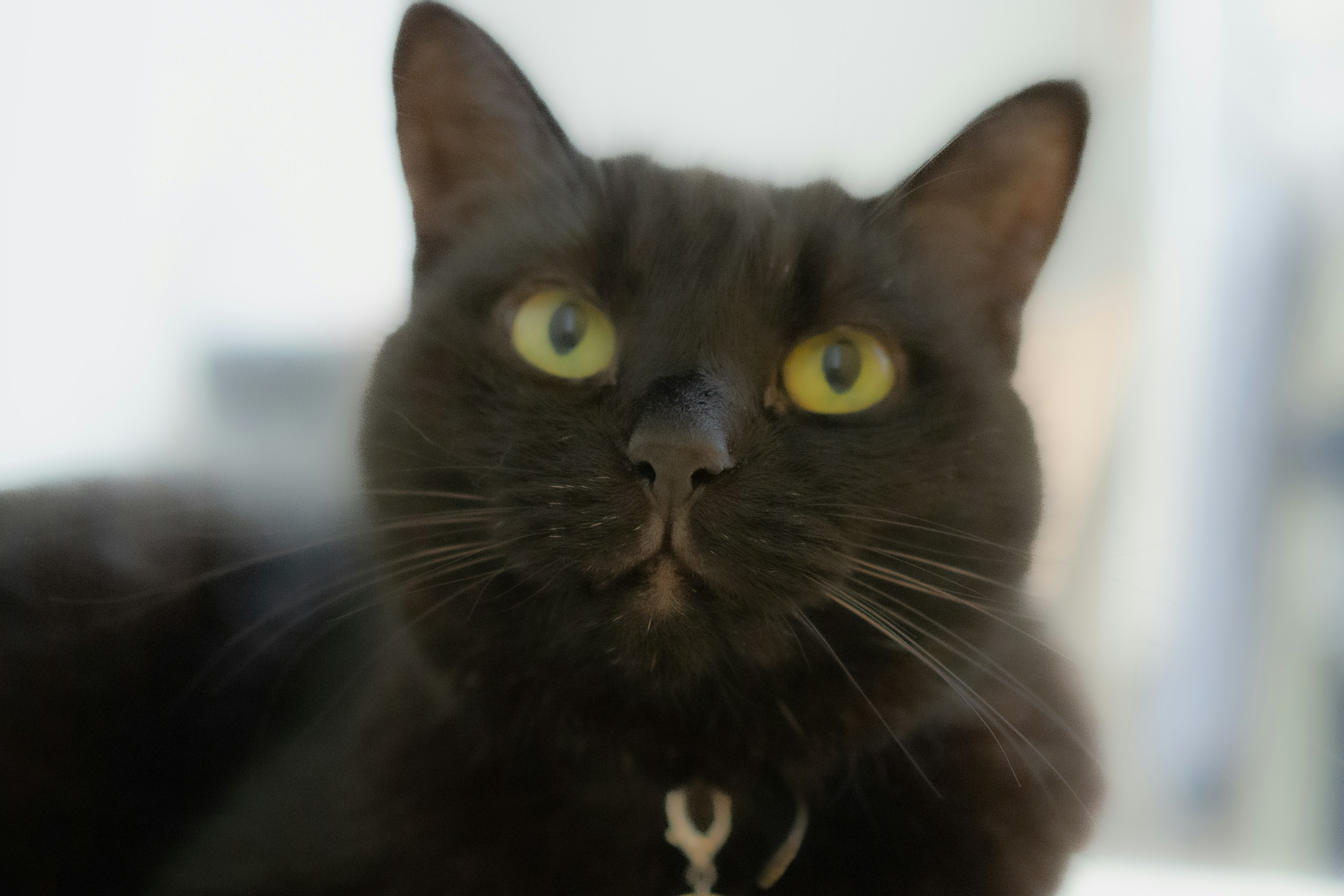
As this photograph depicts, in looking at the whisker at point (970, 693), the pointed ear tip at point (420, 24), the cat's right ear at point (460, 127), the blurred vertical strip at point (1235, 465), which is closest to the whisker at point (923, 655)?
the whisker at point (970, 693)

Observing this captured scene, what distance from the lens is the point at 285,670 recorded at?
30.9 inches

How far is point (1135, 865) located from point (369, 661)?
26.3 inches

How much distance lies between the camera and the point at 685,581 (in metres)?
0.60

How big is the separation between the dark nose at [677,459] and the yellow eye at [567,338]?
0.12m

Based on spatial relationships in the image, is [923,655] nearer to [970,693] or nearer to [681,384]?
[970,693]

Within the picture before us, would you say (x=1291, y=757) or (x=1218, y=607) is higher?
(x=1218, y=607)

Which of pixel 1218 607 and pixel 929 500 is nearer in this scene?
pixel 929 500

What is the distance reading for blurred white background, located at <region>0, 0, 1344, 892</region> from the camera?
0.75 metres

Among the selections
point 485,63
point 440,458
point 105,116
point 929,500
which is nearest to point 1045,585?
point 929,500

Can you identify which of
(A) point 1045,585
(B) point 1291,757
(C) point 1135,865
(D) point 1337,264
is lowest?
(C) point 1135,865

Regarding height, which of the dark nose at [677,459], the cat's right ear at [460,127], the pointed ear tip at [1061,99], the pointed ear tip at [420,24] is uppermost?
the pointed ear tip at [1061,99]

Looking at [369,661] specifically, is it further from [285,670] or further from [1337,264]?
[1337,264]

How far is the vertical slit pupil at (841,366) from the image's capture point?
0.68m

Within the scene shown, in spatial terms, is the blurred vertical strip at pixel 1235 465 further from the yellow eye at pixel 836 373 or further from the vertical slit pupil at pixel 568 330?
the vertical slit pupil at pixel 568 330
